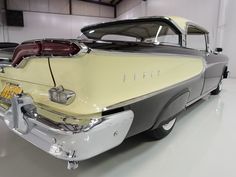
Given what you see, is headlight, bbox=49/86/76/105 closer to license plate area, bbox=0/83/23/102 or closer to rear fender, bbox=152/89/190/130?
license plate area, bbox=0/83/23/102

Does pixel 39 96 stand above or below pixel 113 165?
above

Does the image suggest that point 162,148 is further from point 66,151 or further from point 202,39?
point 202,39

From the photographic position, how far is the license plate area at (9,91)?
153cm

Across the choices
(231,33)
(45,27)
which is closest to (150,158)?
(231,33)

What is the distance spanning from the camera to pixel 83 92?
1.14 meters

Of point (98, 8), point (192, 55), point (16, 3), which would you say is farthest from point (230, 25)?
point (16, 3)

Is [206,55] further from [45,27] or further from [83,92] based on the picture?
[45,27]

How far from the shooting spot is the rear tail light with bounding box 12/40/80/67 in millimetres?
1117

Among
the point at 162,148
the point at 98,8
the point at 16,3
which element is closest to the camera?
the point at 162,148

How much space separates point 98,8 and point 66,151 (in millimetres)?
14123

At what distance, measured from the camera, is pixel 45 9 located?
11.6 metres

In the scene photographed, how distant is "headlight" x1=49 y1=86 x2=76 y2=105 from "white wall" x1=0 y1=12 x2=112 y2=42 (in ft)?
37.4

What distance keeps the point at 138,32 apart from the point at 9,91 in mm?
1771

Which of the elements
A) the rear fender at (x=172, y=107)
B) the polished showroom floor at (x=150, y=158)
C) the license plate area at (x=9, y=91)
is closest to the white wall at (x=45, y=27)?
the polished showroom floor at (x=150, y=158)
